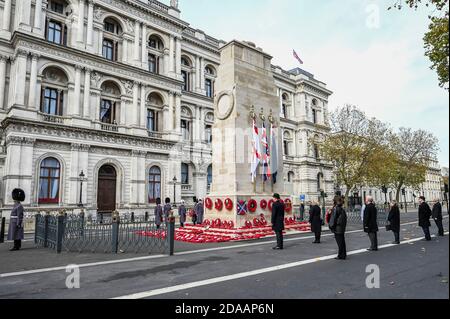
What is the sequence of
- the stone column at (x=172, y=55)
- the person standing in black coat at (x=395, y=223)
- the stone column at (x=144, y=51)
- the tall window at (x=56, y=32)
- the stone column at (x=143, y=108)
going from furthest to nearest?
1. the stone column at (x=172, y=55)
2. the stone column at (x=144, y=51)
3. the stone column at (x=143, y=108)
4. the tall window at (x=56, y=32)
5. the person standing in black coat at (x=395, y=223)

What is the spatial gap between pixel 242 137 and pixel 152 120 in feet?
67.5

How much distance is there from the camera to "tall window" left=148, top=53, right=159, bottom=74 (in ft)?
114

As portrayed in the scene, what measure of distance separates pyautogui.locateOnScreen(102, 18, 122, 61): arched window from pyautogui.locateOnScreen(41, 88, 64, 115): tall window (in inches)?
247

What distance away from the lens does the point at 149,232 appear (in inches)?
468

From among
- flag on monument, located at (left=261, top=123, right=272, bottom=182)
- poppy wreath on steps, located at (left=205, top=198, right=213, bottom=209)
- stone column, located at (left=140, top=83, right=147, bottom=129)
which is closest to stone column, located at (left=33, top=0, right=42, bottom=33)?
stone column, located at (left=140, top=83, right=147, bottom=129)

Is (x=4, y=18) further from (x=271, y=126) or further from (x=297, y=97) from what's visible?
(x=297, y=97)

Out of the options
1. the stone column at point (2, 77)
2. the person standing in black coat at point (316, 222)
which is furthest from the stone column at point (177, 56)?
the person standing in black coat at point (316, 222)

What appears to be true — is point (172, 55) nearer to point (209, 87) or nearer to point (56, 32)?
point (209, 87)

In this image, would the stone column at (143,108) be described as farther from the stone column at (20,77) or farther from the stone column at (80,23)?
the stone column at (20,77)

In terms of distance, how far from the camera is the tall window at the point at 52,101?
27.1m

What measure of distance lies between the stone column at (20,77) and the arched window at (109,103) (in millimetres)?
6757

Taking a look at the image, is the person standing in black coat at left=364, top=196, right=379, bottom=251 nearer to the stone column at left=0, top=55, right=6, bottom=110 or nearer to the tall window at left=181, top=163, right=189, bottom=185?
the tall window at left=181, top=163, right=189, bottom=185

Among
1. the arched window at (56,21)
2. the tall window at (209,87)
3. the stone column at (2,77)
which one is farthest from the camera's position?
the tall window at (209,87)
